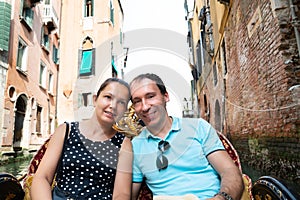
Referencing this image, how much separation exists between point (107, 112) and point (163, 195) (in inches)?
19.6

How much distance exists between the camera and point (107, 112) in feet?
4.02

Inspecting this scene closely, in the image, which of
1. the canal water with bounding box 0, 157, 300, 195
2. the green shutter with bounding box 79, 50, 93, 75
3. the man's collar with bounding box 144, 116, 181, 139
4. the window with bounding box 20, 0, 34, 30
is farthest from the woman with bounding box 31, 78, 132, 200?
the window with bounding box 20, 0, 34, 30

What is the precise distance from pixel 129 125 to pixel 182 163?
39cm

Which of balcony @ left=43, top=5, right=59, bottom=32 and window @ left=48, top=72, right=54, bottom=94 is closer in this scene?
balcony @ left=43, top=5, right=59, bottom=32

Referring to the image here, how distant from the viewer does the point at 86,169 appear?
1176 millimetres

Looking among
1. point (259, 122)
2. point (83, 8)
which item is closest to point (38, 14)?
point (83, 8)

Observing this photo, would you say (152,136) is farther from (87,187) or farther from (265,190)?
(265,190)

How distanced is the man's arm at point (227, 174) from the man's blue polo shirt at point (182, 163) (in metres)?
0.03

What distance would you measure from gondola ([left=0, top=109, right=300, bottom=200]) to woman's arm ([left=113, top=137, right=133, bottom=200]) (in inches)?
5.3

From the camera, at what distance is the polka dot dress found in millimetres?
1154

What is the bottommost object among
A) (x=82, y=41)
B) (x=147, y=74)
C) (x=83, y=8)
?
(x=147, y=74)

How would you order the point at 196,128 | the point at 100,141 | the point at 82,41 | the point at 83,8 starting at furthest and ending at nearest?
the point at 83,8, the point at 82,41, the point at 100,141, the point at 196,128

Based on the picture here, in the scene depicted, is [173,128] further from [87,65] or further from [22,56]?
[22,56]

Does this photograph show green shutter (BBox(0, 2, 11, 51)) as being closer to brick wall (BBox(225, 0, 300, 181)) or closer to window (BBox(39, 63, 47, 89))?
window (BBox(39, 63, 47, 89))
